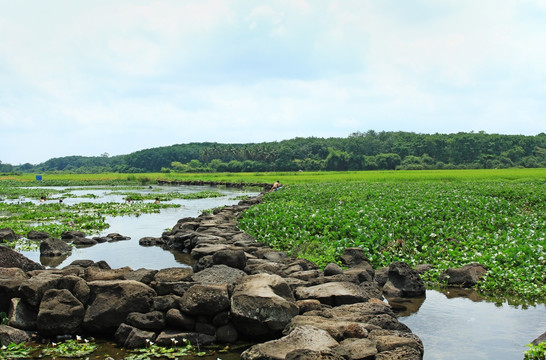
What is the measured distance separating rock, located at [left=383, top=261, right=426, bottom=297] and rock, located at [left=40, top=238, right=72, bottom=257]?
9.85m

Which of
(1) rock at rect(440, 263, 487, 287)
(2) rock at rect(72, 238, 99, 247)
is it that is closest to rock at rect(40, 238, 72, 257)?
(2) rock at rect(72, 238, 99, 247)

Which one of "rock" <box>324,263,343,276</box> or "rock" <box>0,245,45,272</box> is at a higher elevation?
"rock" <box>0,245,45,272</box>

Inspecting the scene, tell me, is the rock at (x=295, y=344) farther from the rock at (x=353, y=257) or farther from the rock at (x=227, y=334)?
the rock at (x=353, y=257)

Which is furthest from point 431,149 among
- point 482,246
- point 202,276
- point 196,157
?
point 202,276

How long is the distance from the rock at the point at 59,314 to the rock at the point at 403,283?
5.86m

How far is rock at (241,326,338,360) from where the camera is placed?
5485mm

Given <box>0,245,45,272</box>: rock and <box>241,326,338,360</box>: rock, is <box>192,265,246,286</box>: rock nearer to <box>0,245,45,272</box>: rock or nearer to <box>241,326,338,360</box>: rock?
<box>241,326,338,360</box>: rock

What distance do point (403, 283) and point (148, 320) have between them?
514cm

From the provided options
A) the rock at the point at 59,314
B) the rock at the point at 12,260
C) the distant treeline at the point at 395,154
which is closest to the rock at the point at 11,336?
the rock at the point at 59,314

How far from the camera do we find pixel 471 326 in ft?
24.6

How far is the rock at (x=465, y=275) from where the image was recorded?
9607mm

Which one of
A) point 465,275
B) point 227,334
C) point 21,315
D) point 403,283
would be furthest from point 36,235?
point 465,275

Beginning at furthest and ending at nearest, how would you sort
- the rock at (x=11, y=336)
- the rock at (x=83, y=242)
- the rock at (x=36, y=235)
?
the rock at (x=36, y=235), the rock at (x=83, y=242), the rock at (x=11, y=336)

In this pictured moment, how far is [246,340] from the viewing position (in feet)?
22.4
